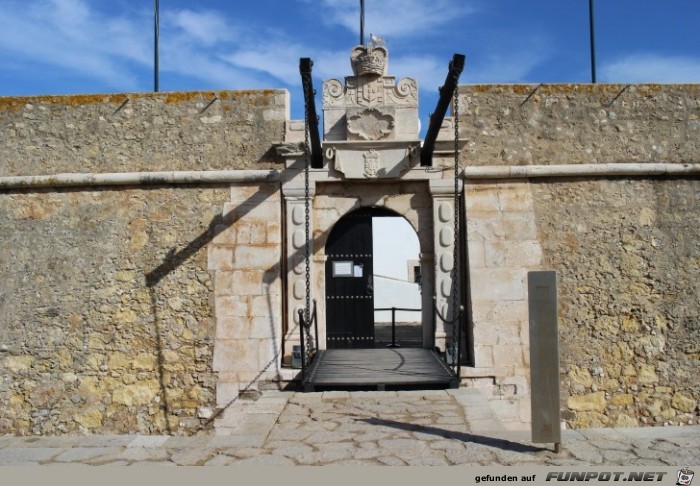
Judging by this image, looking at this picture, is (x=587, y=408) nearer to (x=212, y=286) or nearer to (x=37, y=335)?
(x=212, y=286)

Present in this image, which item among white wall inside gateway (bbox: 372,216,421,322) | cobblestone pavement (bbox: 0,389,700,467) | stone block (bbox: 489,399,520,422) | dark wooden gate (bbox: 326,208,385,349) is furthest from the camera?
white wall inside gateway (bbox: 372,216,421,322)

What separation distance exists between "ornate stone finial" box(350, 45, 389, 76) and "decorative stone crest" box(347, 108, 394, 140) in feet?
1.57

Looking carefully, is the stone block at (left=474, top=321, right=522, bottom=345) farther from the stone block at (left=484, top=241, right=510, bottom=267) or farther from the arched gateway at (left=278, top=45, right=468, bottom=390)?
the stone block at (left=484, top=241, right=510, bottom=267)

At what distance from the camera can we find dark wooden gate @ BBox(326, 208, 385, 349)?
848 cm

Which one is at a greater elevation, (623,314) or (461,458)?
(623,314)

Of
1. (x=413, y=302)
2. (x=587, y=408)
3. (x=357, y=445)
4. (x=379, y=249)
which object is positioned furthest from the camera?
(x=379, y=249)

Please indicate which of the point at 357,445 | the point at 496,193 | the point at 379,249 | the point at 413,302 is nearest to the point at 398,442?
the point at 357,445

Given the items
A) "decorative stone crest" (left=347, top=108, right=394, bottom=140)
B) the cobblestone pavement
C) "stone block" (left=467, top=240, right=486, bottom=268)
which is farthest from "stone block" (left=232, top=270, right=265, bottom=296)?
"stone block" (left=467, top=240, right=486, bottom=268)

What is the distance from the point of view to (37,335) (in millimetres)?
8109

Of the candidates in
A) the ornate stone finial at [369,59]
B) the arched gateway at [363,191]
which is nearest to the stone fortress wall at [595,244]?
the arched gateway at [363,191]

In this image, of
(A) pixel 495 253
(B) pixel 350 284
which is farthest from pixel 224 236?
(A) pixel 495 253

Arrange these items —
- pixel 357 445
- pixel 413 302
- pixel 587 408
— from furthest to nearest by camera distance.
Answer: pixel 413 302 < pixel 587 408 < pixel 357 445

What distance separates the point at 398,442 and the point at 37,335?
17.3 ft

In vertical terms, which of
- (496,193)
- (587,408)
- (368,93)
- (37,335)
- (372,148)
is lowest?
(587,408)
